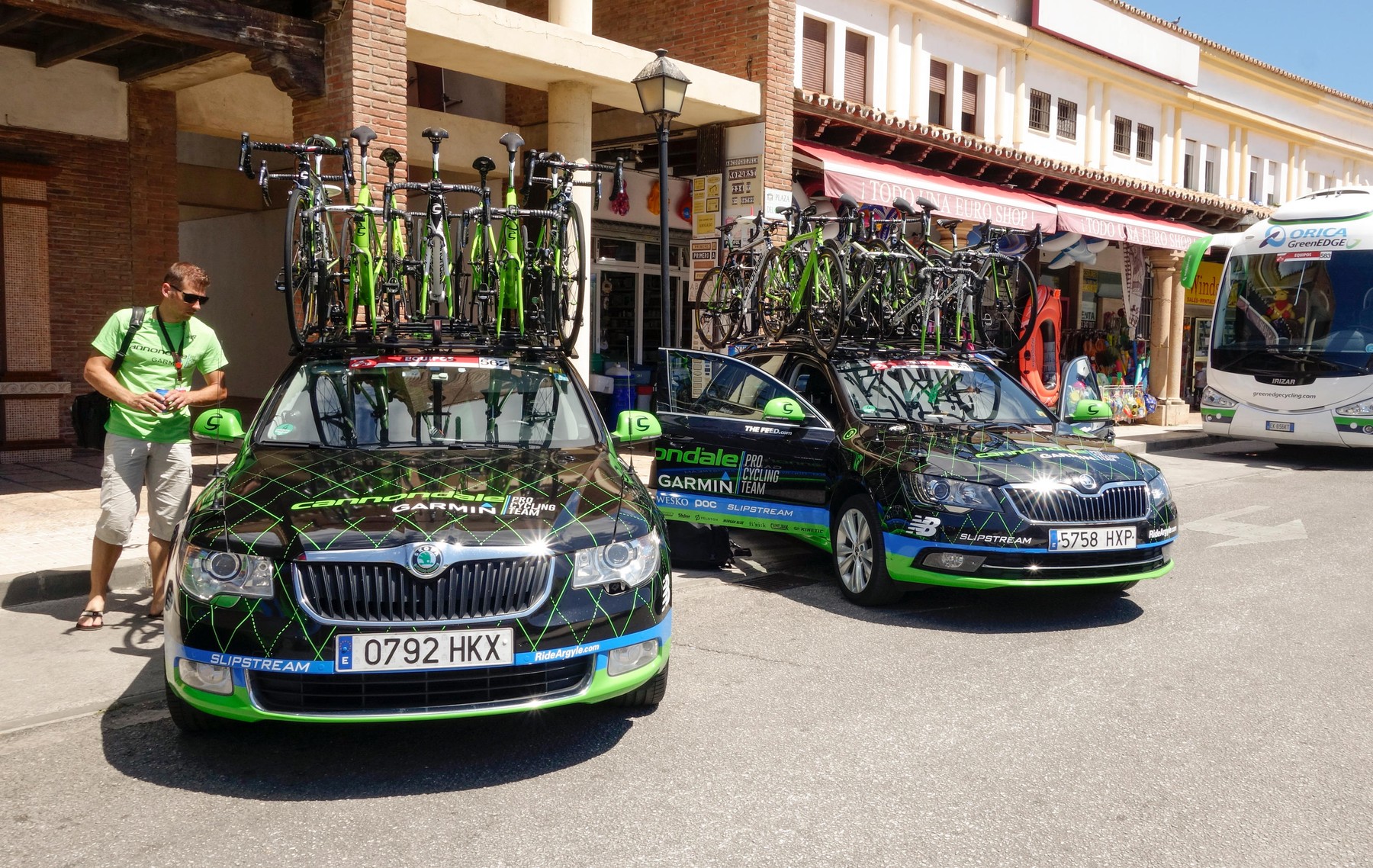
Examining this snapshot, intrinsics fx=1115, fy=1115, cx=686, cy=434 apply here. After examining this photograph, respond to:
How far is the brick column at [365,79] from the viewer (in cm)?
964

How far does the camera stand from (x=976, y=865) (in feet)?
10.8

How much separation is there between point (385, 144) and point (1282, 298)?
11.9m

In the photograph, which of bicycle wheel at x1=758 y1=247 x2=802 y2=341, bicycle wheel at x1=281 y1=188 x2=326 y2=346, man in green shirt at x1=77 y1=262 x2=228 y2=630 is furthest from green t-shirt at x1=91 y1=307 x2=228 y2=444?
bicycle wheel at x1=758 y1=247 x2=802 y2=341

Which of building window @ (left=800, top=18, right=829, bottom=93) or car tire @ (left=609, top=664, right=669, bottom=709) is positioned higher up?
building window @ (left=800, top=18, right=829, bottom=93)

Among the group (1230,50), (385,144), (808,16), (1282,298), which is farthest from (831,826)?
(1230,50)

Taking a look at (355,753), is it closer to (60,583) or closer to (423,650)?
(423,650)

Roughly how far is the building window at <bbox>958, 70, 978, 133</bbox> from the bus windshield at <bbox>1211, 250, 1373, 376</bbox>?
661 cm

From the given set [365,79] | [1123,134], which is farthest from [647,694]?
[1123,134]

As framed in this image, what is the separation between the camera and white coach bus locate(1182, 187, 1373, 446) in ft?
46.5

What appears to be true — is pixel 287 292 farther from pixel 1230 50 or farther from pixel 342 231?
pixel 1230 50

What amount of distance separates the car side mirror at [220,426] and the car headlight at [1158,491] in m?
4.84

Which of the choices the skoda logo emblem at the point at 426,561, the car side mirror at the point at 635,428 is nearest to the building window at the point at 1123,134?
the car side mirror at the point at 635,428

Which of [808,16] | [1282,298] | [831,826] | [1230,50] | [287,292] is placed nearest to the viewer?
[831,826]

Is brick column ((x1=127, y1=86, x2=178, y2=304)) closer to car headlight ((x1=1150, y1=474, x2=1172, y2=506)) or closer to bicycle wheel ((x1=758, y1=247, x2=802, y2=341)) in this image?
bicycle wheel ((x1=758, y1=247, x2=802, y2=341))
